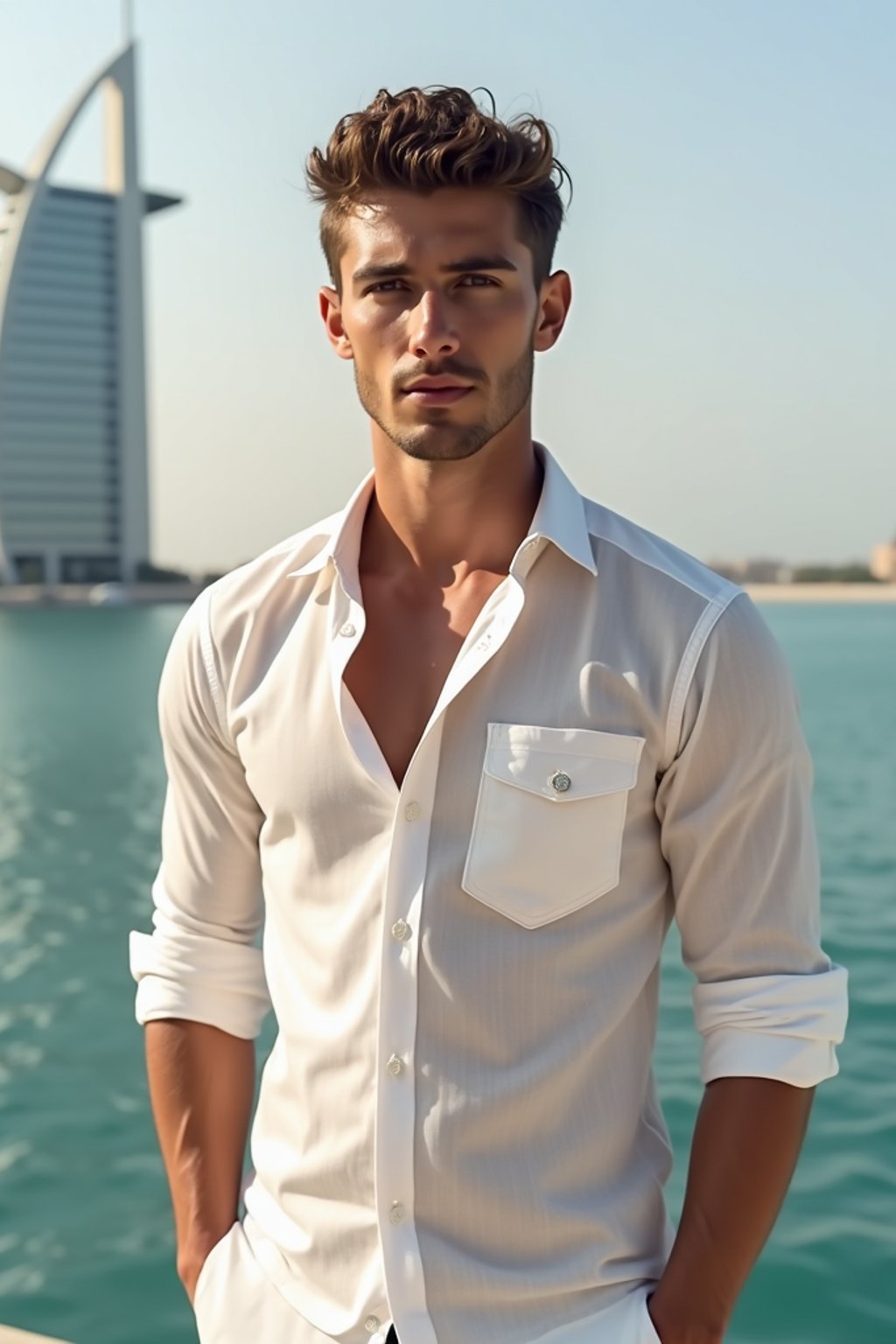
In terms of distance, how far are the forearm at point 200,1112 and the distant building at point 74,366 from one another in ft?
213

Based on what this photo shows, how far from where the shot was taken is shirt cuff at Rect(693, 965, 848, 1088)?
Result: 1.14 metres

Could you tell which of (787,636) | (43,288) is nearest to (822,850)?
(787,636)

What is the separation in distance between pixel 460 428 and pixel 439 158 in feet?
0.69

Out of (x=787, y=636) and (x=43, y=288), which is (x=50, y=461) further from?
(x=787, y=636)

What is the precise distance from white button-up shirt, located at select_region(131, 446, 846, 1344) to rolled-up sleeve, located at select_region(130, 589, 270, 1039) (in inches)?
4.8

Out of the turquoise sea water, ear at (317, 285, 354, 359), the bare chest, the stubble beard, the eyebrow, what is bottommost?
the turquoise sea water

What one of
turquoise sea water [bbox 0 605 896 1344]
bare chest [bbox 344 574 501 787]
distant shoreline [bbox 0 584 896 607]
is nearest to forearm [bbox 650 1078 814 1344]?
bare chest [bbox 344 574 501 787]

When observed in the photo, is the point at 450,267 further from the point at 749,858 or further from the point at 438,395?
the point at 749,858

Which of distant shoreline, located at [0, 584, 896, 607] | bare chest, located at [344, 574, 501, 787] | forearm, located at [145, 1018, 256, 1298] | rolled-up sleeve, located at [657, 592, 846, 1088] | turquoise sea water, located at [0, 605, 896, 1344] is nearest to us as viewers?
rolled-up sleeve, located at [657, 592, 846, 1088]

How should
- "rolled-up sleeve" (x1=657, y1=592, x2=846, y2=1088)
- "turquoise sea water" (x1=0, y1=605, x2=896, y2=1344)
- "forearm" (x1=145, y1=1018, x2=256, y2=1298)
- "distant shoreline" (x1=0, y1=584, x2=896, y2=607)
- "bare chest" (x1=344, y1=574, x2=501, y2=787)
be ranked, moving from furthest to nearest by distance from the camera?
"distant shoreline" (x1=0, y1=584, x2=896, y2=607)
"turquoise sea water" (x1=0, y1=605, x2=896, y2=1344)
"forearm" (x1=145, y1=1018, x2=256, y2=1298)
"bare chest" (x1=344, y1=574, x2=501, y2=787)
"rolled-up sleeve" (x1=657, y1=592, x2=846, y2=1088)

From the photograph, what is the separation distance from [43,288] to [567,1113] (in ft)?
222

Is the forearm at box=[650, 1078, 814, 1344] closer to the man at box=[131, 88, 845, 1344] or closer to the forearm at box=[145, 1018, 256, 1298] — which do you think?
the man at box=[131, 88, 845, 1344]

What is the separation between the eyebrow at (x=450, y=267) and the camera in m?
1.17

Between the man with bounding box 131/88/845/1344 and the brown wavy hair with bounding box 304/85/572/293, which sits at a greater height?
the brown wavy hair with bounding box 304/85/572/293
